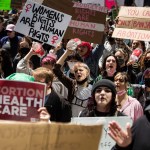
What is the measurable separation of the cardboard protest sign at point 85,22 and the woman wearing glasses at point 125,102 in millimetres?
2788

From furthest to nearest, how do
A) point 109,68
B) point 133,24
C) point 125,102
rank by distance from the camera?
point 133,24 → point 109,68 → point 125,102

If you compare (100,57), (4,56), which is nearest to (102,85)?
(4,56)

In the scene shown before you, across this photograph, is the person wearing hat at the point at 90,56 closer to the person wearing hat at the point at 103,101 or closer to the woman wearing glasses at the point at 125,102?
the woman wearing glasses at the point at 125,102

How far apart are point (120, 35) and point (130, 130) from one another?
6.08 meters

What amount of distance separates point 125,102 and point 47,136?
10.0ft

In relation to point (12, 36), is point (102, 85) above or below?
above

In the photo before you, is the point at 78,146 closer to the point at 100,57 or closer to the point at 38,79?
the point at 38,79

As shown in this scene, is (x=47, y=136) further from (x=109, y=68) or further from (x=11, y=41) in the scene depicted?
(x=11, y=41)

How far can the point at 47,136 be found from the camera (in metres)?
2.78

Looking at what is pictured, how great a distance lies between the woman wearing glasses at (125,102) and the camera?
5.61m

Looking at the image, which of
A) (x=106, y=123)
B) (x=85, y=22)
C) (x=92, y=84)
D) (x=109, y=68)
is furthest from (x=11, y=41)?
(x=106, y=123)

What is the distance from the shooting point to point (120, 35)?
31.2ft

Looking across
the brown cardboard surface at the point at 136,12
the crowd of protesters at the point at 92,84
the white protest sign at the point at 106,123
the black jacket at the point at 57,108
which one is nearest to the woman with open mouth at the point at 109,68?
the crowd of protesters at the point at 92,84

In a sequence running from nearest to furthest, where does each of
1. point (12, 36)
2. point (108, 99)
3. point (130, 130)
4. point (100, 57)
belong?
point (130, 130) < point (108, 99) < point (100, 57) < point (12, 36)
